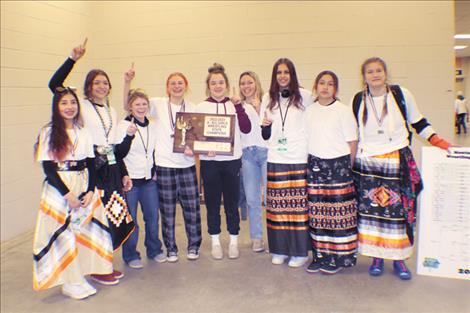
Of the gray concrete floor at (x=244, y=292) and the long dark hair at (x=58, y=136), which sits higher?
the long dark hair at (x=58, y=136)

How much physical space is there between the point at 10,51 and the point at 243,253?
124 inches

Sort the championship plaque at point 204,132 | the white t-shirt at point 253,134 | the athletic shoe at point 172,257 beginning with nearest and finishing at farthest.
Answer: the championship plaque at point 204,132, the athletic shoe at point 172,257, the white t-shirt at point 253,134

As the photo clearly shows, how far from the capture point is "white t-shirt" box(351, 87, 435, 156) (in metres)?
2.75

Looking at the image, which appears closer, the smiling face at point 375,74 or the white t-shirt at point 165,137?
the smiling face at point 375,74

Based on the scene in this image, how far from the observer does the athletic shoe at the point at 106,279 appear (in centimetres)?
289

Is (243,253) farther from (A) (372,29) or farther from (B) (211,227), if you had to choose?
(A) (372,29)

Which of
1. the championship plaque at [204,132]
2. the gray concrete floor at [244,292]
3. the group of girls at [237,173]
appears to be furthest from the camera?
the championship plaque at [204,132]

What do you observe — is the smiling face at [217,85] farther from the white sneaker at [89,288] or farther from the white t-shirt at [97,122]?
the white sneaker at [89,288]

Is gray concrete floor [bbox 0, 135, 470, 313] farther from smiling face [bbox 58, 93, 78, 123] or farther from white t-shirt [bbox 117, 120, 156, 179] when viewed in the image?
smiling face [bbox 58, 93, 78, 123]

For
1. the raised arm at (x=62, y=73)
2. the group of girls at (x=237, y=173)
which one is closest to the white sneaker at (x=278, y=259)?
the group of girls at (x=237, y=173)

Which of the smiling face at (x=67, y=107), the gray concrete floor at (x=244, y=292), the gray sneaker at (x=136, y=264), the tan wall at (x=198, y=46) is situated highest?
the tan wall at (x=198, y=46)

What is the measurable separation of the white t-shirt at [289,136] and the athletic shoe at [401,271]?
41.1 inches

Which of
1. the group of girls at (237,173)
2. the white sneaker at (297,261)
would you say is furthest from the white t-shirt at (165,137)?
the white sneaker at (297,261)

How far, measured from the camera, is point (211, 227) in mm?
3326
